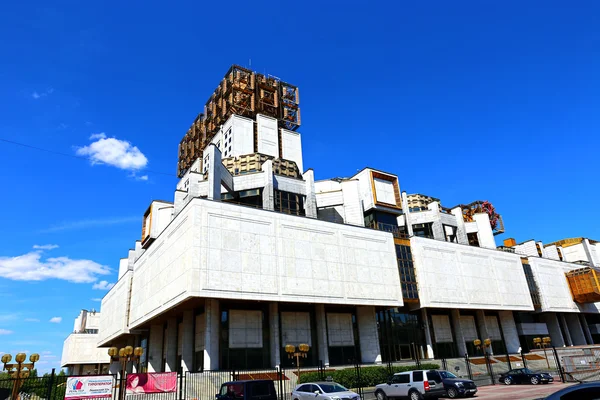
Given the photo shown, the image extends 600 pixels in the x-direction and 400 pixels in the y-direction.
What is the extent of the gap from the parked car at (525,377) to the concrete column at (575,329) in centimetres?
4985

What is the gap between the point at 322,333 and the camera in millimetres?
40750

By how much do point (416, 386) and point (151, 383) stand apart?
595 inches

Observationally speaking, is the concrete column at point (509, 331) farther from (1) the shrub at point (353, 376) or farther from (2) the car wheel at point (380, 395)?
(2) the car wheel at point (380, 395)

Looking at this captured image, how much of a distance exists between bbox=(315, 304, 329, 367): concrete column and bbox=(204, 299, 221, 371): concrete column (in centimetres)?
1057

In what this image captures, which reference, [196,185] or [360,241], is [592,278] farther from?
[196,185]

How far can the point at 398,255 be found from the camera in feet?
158

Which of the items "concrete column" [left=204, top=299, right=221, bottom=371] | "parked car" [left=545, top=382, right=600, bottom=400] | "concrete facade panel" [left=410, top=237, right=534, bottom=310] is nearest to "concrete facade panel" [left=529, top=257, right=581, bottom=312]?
"concrete facade panel" [left=410, top=237, right=534, bottom=310]

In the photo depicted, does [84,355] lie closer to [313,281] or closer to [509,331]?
[313,281]

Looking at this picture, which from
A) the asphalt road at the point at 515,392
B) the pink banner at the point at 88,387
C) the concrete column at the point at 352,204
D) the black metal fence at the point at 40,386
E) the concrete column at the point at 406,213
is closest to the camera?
the black metal fence at the point at 40,386

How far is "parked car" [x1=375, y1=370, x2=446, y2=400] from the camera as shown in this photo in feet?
73.6

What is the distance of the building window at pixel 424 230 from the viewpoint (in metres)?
61.2

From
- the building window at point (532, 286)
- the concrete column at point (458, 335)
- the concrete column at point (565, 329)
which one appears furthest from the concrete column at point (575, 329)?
the concrete column at point (458, 335)

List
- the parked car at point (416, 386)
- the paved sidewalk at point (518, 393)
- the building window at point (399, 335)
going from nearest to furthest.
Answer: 1. the parked car at point (416, 386)
2. the paved sidewalk at point (518, 393)
3. the building window at point (399, 335)

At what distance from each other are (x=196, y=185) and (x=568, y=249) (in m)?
83.0
